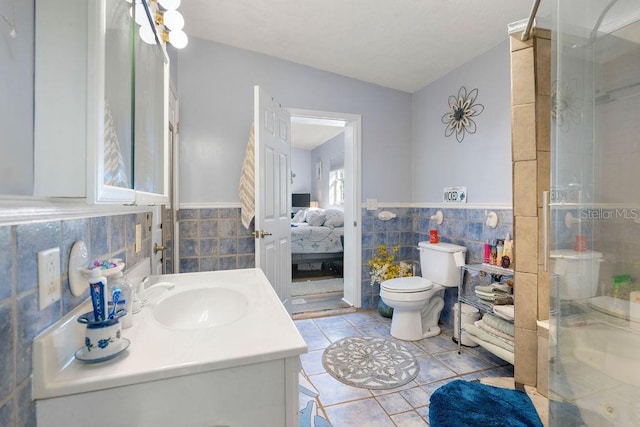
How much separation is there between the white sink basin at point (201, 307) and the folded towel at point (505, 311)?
1682 millimetres

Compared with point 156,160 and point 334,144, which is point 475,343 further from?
point 334,144

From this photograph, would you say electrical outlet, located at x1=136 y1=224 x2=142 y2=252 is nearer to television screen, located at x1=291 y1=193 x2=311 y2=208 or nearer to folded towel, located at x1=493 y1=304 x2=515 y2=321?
folded towel, located at x1=493 y1=304 x2=515 y2=321

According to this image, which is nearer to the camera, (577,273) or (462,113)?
(577,273)

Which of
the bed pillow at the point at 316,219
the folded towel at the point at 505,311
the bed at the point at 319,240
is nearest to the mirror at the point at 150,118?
the folded towel at the point at 505,311

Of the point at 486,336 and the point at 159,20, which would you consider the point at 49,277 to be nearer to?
the point at 159,20

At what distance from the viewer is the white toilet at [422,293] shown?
2.45 m

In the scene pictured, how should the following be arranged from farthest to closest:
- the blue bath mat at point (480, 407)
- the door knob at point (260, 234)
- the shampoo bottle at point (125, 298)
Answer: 1. the door knob at point (260, 234)
2. the blue bath mat at point (480, 407)
3. the shampoo bottle at point (125, 298)

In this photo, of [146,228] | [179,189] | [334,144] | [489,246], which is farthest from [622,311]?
[334,144]

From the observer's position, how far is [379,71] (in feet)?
9.40

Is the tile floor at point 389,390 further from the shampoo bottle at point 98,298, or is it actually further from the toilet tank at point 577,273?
the shampoo bottle at point 98,298

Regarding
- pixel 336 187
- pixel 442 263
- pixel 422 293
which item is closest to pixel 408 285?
pixel 422 293

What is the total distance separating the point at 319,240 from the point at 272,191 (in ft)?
7.47

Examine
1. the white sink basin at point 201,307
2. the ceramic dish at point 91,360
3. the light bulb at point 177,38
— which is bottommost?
the white sink basin at point 201,307

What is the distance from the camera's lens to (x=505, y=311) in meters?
1.90
